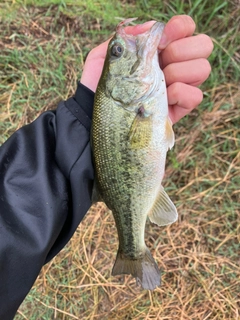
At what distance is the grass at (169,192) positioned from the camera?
3008 mm

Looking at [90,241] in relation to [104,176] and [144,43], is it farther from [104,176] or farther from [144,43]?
[144,43]

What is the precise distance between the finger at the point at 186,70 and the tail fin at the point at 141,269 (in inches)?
39.8

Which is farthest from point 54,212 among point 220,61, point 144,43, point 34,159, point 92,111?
point 220,61

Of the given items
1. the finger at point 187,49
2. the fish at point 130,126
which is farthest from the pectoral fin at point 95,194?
the finger at point 187,49

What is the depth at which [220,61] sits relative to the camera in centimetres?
301

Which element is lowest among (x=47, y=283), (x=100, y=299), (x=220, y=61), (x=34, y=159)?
(x=47, y=283)

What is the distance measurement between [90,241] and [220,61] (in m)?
1.98

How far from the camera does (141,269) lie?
204 cm

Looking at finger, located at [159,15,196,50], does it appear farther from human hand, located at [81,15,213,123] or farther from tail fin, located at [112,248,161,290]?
tail fin, located at [112,248,161,290]

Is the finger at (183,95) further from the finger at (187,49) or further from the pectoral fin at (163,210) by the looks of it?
the pectoral fin at (163,210)

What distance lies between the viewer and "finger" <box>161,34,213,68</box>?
191 cm

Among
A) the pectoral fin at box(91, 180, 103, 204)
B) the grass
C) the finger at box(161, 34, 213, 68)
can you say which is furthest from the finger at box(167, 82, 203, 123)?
the grass

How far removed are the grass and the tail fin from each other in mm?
1079

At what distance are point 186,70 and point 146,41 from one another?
36cm
